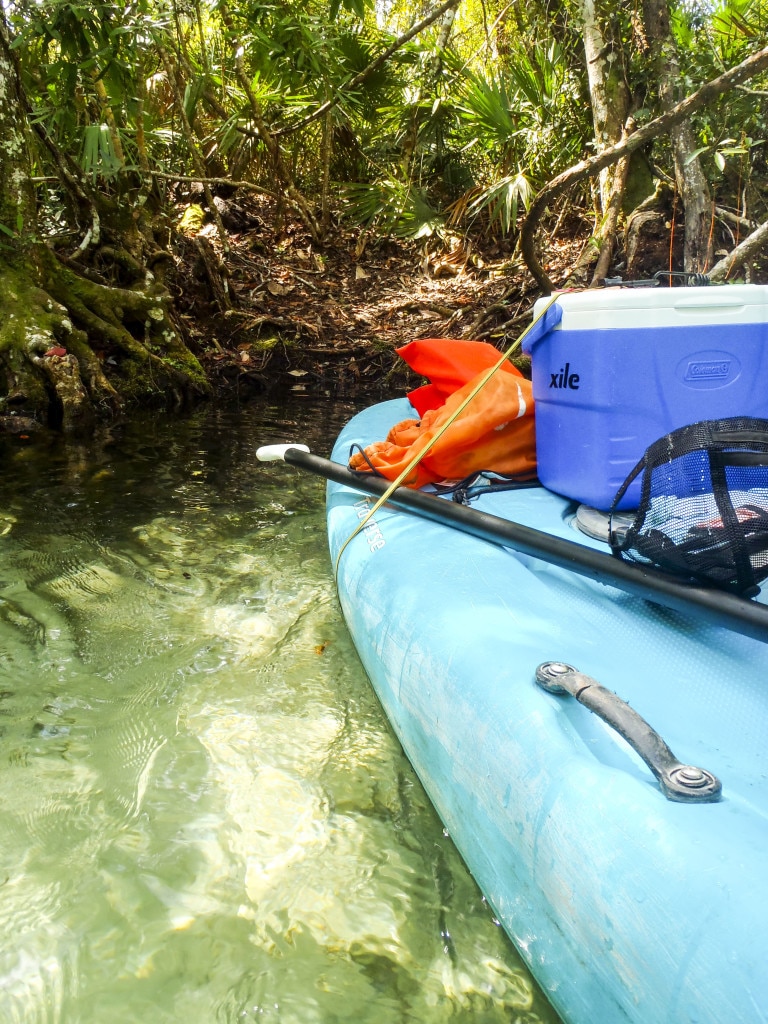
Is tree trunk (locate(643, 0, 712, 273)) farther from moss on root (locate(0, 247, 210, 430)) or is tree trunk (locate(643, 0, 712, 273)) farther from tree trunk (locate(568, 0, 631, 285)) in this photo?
moss on root (locate(0, 247, 210, 430))

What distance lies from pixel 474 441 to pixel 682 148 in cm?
484

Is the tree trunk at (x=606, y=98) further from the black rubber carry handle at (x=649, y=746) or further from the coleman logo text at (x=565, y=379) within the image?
the black rubber carry handle at (x=649, y=746)

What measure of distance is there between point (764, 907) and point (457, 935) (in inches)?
30.0

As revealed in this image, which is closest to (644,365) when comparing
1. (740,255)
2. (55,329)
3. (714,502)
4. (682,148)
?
(714,502)

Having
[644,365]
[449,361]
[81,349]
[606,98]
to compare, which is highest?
[606,98]

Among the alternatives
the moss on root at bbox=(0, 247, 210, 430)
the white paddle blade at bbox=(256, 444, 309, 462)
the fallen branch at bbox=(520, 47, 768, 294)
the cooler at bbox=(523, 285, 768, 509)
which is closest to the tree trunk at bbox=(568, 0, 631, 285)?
the fallen branch at bbox=(520, 47, 768, 294)

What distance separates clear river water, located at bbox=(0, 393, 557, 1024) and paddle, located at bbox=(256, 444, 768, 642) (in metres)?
0.58

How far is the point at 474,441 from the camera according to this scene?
2549 millimetres

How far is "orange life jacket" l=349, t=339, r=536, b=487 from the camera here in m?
2.53

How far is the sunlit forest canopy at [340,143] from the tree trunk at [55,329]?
2 centimetres

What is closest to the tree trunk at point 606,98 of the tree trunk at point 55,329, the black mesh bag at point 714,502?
the tree trunk at point 55,329

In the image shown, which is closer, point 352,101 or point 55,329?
point 55,329

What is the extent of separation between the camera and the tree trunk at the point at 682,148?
5914 mm

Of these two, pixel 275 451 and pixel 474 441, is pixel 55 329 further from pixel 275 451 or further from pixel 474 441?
pixel 474 441
